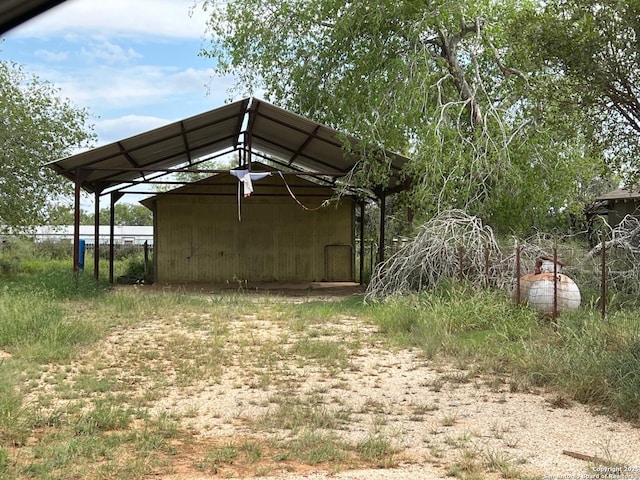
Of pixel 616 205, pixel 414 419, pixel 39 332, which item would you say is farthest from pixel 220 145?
pixel 414 419

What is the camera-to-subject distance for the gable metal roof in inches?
589

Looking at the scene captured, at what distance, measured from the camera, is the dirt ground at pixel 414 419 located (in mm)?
4422

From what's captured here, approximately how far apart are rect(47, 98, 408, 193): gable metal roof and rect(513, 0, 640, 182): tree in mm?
6798

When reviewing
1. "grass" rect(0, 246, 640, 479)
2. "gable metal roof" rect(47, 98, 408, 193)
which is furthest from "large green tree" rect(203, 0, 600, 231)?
"grass" rect(0, 246, 640, 479)

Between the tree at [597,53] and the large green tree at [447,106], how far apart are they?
132 inches

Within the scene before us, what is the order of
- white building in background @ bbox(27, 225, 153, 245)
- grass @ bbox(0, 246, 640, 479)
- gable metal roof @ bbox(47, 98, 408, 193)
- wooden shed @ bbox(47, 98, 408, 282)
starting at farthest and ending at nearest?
1. white building in background @ bbox(27, 225, 153, 245)
2. wooden shed @ bbox(47, 98, 408, 282)
3. gable metal roof @ bbox(47, 98, 408, 193)
4. grass @ bbox(0, 246, 640, 479)

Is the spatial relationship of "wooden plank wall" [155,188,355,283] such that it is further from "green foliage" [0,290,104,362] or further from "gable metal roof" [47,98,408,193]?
"green foliage" [0,290,104,362]

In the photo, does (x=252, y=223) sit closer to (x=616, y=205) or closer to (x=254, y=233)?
(x=254, y=233)

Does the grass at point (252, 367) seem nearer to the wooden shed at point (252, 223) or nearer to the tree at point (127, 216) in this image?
the wooden shed at point (252, 223)

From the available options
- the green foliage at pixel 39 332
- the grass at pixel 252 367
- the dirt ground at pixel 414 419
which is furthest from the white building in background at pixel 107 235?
the dirt ground at pixel 414 419

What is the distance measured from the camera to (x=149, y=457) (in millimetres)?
4562

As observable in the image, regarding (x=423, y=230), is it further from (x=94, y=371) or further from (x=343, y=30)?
(x=94, y=371)

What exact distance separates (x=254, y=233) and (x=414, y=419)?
1588 centimetres

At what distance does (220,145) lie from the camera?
19781mm
